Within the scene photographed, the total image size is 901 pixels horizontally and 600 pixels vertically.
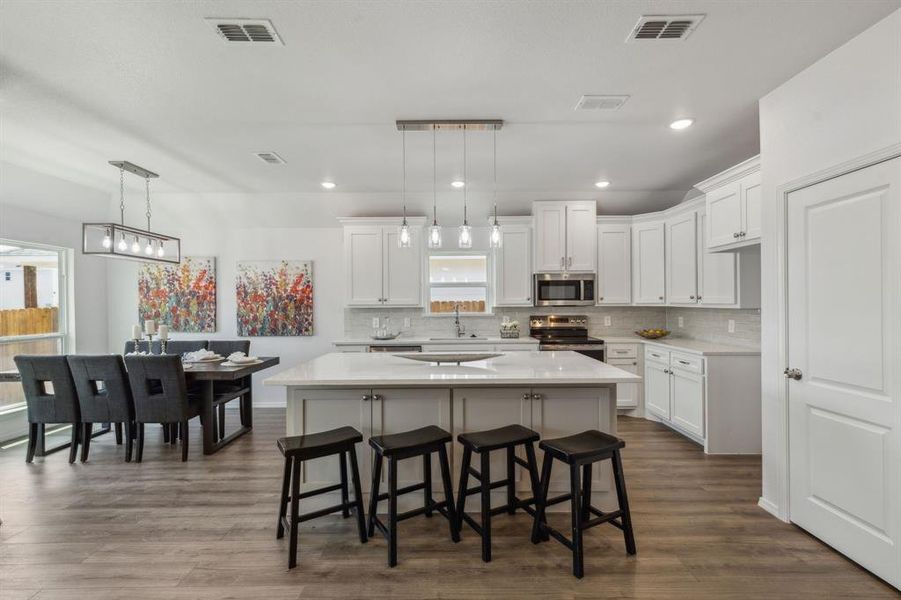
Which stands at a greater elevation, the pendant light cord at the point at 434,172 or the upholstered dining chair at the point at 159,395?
the pendant light cord at the point at 434,172

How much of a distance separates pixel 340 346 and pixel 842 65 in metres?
4.81

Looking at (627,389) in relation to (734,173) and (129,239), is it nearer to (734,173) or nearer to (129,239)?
(734,173)

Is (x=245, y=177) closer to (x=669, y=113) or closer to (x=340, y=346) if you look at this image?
(x=340, y=346)

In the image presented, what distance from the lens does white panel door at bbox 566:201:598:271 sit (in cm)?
520

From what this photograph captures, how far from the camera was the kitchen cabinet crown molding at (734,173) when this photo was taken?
324 centimetres

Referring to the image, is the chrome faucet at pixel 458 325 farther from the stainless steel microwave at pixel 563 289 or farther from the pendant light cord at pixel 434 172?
the pendant light cord at pixel 434 172

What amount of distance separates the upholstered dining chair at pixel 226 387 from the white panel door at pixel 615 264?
4276mm

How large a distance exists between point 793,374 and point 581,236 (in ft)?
9.96

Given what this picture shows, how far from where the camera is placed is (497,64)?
2.32m

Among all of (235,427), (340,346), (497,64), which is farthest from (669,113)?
(235,427)

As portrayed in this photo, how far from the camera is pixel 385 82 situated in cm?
251

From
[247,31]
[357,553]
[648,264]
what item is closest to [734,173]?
[648,264]

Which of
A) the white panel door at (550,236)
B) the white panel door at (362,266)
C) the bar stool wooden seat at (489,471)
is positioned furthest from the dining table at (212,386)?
the white panel door at (550,236)

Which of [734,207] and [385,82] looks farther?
[734,207]
